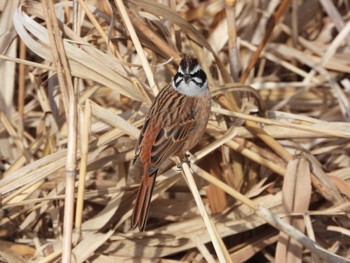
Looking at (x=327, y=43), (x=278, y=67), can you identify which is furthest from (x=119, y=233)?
(x=327, y=43)

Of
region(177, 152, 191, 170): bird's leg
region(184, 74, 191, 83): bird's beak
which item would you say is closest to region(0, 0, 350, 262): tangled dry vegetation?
region(177, 152, 191, 170): bird's leg

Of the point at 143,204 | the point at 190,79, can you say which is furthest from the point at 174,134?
the point at 143,204

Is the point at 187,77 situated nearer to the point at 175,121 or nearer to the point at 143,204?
the point at 175,121

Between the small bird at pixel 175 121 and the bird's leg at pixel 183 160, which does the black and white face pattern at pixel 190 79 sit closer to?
the small bird at pixel 175 121

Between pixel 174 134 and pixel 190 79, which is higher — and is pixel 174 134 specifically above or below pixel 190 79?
below

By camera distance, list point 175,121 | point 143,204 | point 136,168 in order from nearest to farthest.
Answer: point 143,204 → point 175,121 → point 136,168

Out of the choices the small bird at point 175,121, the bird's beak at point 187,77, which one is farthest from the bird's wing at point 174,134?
the bird's beak at point 187,77

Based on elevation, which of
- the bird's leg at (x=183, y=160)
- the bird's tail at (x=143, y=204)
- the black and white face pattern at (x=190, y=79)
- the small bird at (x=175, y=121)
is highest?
the black and white face pattern at (x=190, y=79)
